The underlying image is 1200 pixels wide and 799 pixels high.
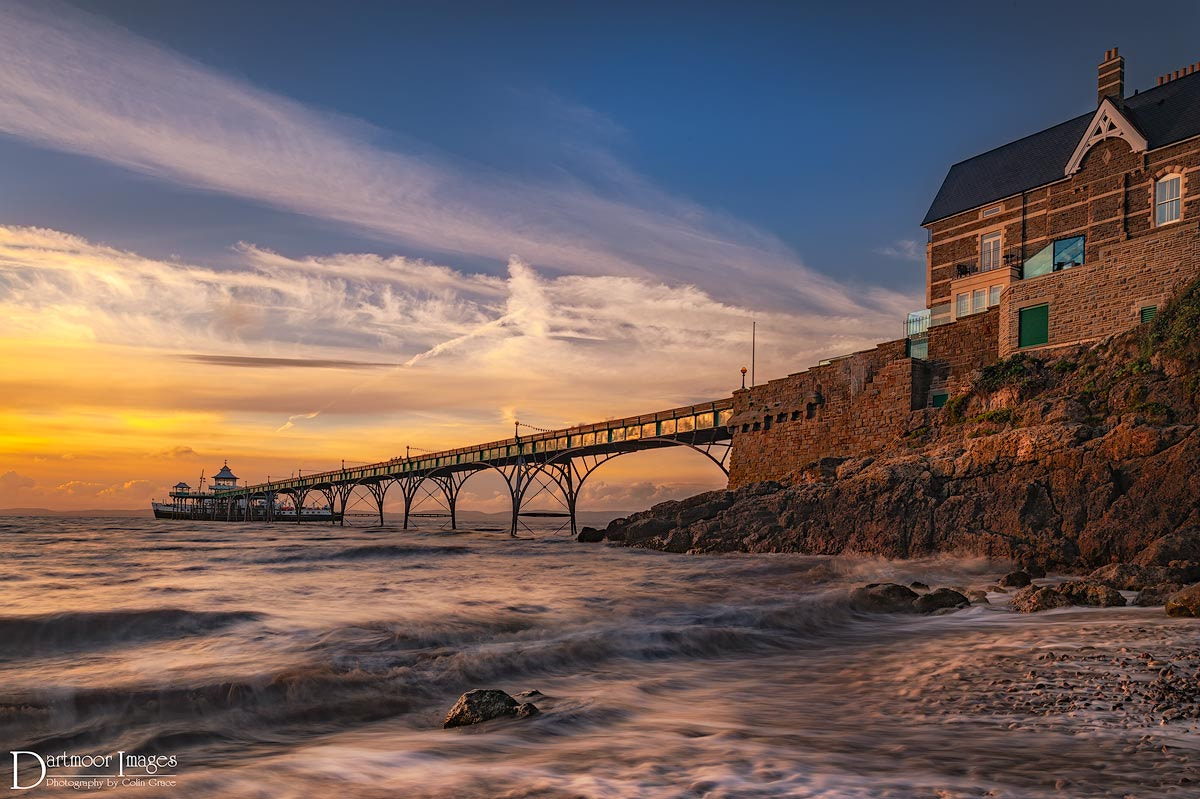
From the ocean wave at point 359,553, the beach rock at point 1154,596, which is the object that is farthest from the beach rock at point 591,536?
the beach rock at point 1154,596

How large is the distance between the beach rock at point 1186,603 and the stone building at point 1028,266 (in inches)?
717

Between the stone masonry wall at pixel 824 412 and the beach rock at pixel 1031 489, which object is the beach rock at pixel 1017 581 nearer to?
the beach rock at pixel 1031 489

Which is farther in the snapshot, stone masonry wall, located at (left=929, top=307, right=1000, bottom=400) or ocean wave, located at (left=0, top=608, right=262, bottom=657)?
stone masonry wall, located at (left=929, top=307, right=1000, bottom=400)

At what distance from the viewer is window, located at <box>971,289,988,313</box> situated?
32781mm

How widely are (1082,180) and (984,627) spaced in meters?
28.7

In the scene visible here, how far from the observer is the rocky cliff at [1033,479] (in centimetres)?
1552

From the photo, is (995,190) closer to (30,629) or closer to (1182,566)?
(1182,566)

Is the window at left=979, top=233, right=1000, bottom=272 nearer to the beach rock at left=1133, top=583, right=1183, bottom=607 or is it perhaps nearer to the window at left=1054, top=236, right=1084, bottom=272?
the window at left=1054, top=236, right=1084, bottom=272

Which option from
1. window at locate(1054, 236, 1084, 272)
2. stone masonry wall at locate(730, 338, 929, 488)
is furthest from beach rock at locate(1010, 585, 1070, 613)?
window at locate(1054, 236, 1084, 272)

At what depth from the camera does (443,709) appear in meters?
7.24

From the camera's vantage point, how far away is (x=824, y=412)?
32.3 m

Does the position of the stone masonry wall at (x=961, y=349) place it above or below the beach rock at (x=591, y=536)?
above

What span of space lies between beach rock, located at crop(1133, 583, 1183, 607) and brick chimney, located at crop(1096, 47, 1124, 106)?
29548mm

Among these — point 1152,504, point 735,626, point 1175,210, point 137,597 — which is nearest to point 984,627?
point 735,626
